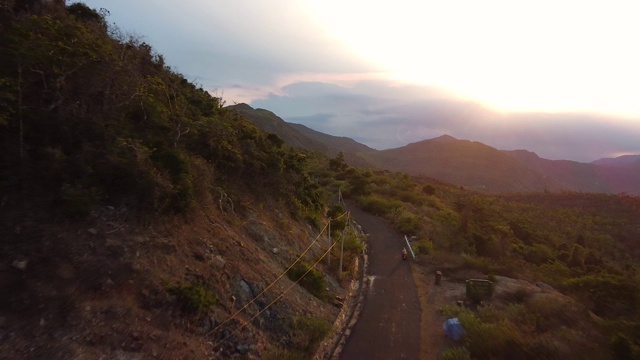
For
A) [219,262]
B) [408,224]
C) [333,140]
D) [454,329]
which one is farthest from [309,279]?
[333,140]

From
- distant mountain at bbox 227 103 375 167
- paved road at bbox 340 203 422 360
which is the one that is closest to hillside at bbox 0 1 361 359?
paved road at bbox 340 203 422 360

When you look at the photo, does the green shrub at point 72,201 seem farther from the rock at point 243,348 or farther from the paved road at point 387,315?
the paved road at point 387,315

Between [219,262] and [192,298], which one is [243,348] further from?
[219,262]

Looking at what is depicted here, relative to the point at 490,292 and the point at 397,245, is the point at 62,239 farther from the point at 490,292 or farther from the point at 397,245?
the point at 397,245

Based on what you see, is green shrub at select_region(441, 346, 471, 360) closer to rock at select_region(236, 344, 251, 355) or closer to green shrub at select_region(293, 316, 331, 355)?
green shrub at select_region(293, 316, 331, 355)

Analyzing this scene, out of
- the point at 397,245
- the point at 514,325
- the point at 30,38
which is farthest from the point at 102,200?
the point at 397,245
